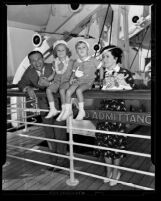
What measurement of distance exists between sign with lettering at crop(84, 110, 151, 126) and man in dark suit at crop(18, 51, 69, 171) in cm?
20

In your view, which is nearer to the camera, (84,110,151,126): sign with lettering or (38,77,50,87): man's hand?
(84,110,151,126): sign with lettering

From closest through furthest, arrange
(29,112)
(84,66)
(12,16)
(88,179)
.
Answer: (12,16) → (84,66) → (88,179) → (29,112)

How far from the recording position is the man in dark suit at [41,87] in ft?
3.93

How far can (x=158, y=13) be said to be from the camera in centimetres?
96

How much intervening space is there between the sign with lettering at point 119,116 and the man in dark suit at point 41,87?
0.67 feet

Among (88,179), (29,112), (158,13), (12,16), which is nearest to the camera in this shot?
(158,13)

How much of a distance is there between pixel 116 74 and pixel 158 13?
331mm

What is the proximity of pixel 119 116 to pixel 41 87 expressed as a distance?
1.44 feet

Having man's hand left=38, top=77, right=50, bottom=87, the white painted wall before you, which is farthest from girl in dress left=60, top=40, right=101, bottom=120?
the white painted wall

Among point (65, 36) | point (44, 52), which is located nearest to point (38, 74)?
point (44, 52)

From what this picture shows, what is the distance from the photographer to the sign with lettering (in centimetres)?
108

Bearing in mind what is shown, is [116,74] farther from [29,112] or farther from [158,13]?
[29,112]

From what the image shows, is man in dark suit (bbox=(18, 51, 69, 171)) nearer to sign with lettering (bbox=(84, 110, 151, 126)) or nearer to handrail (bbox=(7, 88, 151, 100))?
handrail (bbox=(7, 88, 151, 100))

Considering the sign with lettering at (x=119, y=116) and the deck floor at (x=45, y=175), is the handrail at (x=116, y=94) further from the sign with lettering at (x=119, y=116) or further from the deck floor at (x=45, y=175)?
the deck floor at (x=45, y=175)
